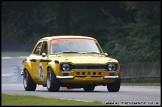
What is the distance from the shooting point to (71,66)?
22.0 m

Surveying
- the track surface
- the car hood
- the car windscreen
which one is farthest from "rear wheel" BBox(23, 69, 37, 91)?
the car hood

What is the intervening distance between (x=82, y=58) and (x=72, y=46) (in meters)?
1.27

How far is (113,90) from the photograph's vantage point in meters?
22.8

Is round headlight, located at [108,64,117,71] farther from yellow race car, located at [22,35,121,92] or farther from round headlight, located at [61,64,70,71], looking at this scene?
round headlight, located at [61,64,70,71]

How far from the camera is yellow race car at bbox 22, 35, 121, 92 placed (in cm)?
2202

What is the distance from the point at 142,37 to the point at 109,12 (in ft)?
24.9

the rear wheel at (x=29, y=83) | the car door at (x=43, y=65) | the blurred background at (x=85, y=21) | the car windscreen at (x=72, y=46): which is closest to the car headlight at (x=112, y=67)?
the car windscreen at (x=72, y=46)

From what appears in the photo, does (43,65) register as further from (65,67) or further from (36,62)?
(65,67)

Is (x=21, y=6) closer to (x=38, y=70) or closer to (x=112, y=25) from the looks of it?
(x=112, y=25)

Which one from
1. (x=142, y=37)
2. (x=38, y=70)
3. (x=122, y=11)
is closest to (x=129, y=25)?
(x=142, y=37)

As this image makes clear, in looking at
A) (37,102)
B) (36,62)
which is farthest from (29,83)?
(37,102)

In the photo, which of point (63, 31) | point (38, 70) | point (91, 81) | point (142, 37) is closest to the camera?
point (91, 81)

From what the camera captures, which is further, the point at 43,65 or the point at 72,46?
the point at 72,46

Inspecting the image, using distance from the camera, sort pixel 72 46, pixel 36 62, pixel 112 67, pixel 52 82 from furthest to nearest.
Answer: pixel 36 62 < pixel 72 46 < pixel 112 67 < pixel 52 82
